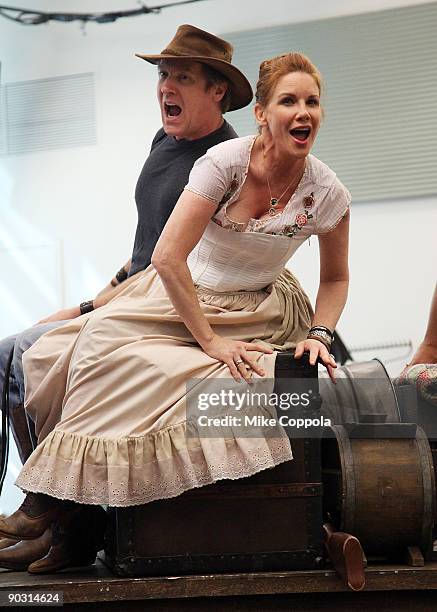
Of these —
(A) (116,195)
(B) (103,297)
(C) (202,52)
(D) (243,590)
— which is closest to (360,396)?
(D) (243,590)

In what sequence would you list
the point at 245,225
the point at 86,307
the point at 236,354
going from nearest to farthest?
the point at 236,354
the point at 245,225
the point at 86,307

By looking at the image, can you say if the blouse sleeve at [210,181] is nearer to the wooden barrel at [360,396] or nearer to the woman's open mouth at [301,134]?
the woman's open mouth at [301,134]

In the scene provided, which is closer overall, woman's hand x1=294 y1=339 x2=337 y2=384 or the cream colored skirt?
the cream colored skirt

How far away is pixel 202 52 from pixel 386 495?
1.51 metres

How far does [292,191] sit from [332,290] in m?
0.35

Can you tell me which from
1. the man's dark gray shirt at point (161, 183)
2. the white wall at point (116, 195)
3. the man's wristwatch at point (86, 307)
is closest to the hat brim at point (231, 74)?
the man's dark gray shirt at point (161, 183)

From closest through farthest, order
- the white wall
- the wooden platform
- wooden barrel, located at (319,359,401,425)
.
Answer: the wooden platform < wooden barrel, located at (319,359,401,425) < the white wall

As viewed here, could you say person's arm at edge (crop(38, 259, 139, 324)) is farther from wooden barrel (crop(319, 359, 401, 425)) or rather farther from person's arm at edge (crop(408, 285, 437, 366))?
person's arm at edge (crop(408, 285, 437, 366))

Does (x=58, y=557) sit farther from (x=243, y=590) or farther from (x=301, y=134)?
(x=301, y=134)

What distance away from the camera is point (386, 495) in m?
2.58

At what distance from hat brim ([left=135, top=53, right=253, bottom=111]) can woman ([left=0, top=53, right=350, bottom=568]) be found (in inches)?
14.5

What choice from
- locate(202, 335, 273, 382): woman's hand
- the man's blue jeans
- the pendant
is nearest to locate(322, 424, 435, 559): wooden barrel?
locate(202, 335, 273, 382): woman's hand

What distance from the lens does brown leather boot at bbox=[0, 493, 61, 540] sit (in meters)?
2.44

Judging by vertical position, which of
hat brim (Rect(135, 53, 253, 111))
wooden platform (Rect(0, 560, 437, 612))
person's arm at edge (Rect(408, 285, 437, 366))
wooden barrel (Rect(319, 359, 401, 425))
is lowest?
wooden platform (Rect(0, 560, 437, 612))
